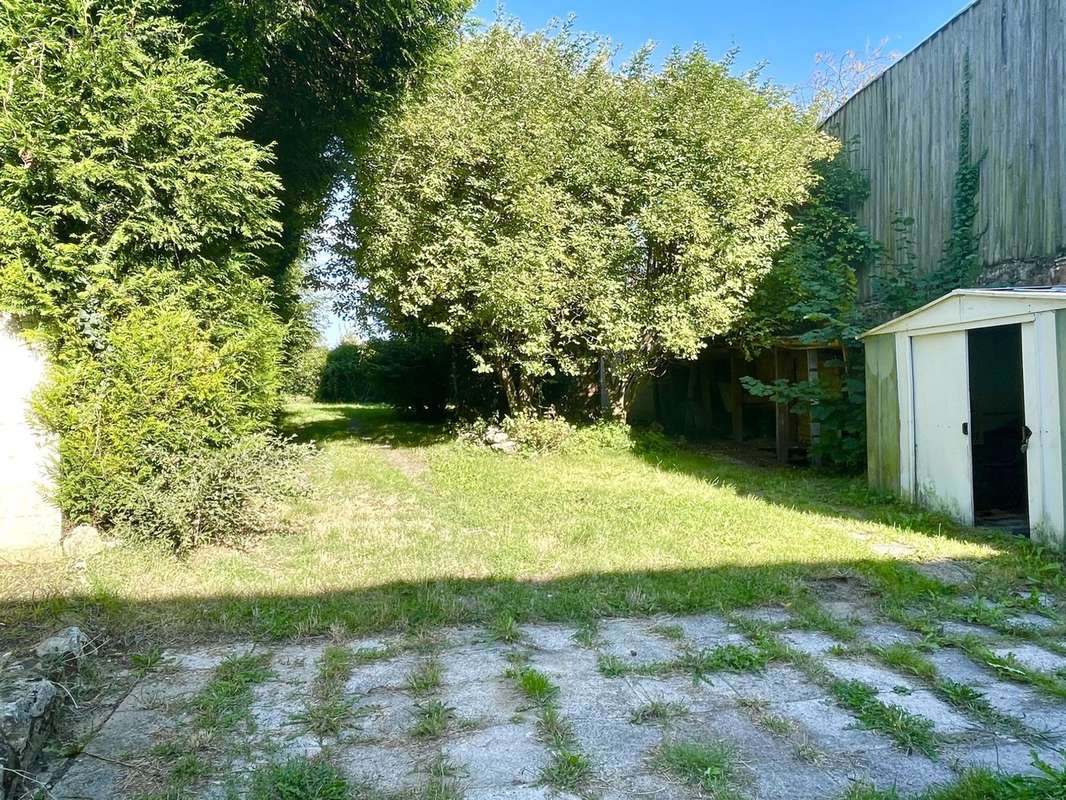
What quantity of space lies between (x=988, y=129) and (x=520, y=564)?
702 cm

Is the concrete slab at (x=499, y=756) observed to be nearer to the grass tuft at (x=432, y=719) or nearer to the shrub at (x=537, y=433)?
the grass tuft at (x=432, y=719)

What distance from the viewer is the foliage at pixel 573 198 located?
831cm

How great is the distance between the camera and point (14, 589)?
3.88 meters

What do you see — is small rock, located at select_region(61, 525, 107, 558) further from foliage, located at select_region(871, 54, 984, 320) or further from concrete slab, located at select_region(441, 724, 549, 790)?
foliage, located at select_region(871, 54, 984, 320)

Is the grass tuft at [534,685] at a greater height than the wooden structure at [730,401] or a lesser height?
lesser

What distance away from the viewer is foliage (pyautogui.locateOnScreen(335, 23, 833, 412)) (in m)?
8.31

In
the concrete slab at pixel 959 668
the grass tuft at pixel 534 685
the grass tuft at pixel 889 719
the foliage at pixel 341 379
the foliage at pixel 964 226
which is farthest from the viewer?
the foliage at pixel 341 379

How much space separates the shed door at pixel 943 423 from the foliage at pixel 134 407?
5.95m

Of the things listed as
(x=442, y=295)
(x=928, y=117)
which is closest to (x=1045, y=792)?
(x=442, y=295)

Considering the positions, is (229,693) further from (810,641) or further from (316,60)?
(316,60)

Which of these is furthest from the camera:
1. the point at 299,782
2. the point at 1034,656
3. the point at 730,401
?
the point at 730,401

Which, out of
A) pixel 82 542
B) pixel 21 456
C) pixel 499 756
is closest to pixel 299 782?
pixel 499 756

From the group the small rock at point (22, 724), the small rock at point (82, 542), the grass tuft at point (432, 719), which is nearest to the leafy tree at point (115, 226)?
the small rock at point (82, 542)

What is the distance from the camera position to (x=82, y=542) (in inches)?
177
